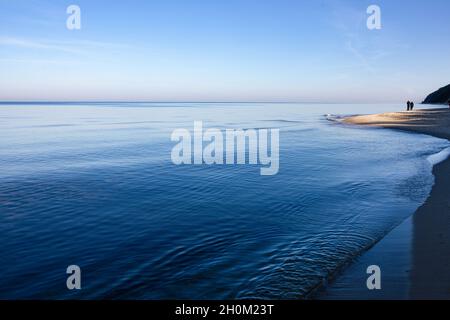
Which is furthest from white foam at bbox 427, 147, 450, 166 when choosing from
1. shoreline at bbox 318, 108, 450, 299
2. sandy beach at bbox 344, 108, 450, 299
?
shoreline at bbox 318, 108, 450, 299

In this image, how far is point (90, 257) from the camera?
8.30m

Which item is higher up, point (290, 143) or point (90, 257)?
point (290, 143)

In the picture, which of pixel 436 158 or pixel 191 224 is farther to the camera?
pixel 436 158

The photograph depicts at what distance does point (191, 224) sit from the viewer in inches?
412

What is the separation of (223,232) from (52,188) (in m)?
8.92

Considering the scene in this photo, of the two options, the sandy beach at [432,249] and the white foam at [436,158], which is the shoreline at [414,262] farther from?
the white foam at [436,158]

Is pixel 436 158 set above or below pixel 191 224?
above

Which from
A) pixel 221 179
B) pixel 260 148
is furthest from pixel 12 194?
pixel 260 148

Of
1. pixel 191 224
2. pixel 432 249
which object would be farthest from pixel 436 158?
pixel 191 224

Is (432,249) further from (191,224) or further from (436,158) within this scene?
(436,158)

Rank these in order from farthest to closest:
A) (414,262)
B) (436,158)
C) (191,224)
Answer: (436,158)
(191,224)
(414,262)

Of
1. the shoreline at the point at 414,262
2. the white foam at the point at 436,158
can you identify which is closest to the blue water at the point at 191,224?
the shoreline at the point at 414,262

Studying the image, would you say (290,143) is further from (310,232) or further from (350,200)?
(310,232)

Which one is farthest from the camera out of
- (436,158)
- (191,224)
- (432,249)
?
(436,158)
